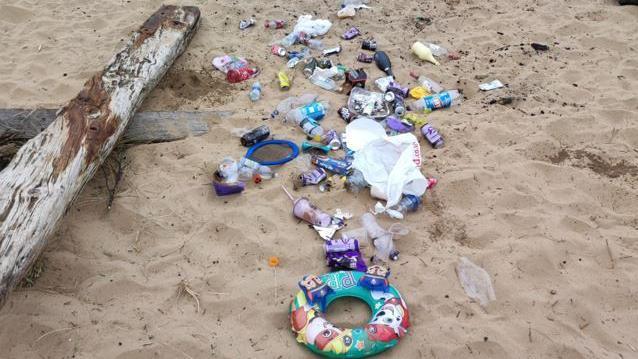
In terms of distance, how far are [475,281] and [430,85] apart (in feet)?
6.98

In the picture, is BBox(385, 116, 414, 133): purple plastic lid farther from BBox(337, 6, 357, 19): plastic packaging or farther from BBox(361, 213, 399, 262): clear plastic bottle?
BBox(337, 6, 357, 19): plastic packaging

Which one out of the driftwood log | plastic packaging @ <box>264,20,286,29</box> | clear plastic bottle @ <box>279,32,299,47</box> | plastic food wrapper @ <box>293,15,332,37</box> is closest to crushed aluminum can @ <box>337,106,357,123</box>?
the driftwood log

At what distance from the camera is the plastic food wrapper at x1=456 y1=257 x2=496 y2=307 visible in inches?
114

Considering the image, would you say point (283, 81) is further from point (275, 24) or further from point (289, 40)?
point (275, 24)

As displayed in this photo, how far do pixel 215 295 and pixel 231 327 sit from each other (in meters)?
0.23

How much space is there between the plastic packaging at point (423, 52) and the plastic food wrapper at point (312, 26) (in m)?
0.96

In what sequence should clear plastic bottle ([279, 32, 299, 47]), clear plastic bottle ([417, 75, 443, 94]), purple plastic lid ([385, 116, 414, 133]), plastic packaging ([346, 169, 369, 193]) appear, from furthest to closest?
clear plastic bottle ([279, 32, 299, 47]) < clear plastic bottle ([417, 75, 443, 94]) < purple plastic lid ([385, 116, 414, 133]) < plastic packaging ([346, 169, 369, 193])

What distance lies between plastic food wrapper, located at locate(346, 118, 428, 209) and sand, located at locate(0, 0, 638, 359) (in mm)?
164

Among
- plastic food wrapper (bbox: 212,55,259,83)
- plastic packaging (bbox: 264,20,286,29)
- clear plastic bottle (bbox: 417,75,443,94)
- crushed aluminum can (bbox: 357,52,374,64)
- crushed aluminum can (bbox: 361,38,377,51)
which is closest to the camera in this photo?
clear plastic bottle (bbox: 417,75,443,94)

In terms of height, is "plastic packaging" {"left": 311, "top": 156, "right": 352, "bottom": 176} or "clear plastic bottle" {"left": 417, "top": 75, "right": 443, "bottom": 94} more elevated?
"plastic packaging" {"left": 311, "top": 156, "right": 352, "bottom": 176}

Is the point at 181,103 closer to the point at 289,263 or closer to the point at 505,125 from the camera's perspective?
the point at 289,263

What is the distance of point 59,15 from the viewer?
567cm

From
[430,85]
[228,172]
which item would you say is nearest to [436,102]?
[430,85]

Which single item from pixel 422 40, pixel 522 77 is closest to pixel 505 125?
pixel 522 77
